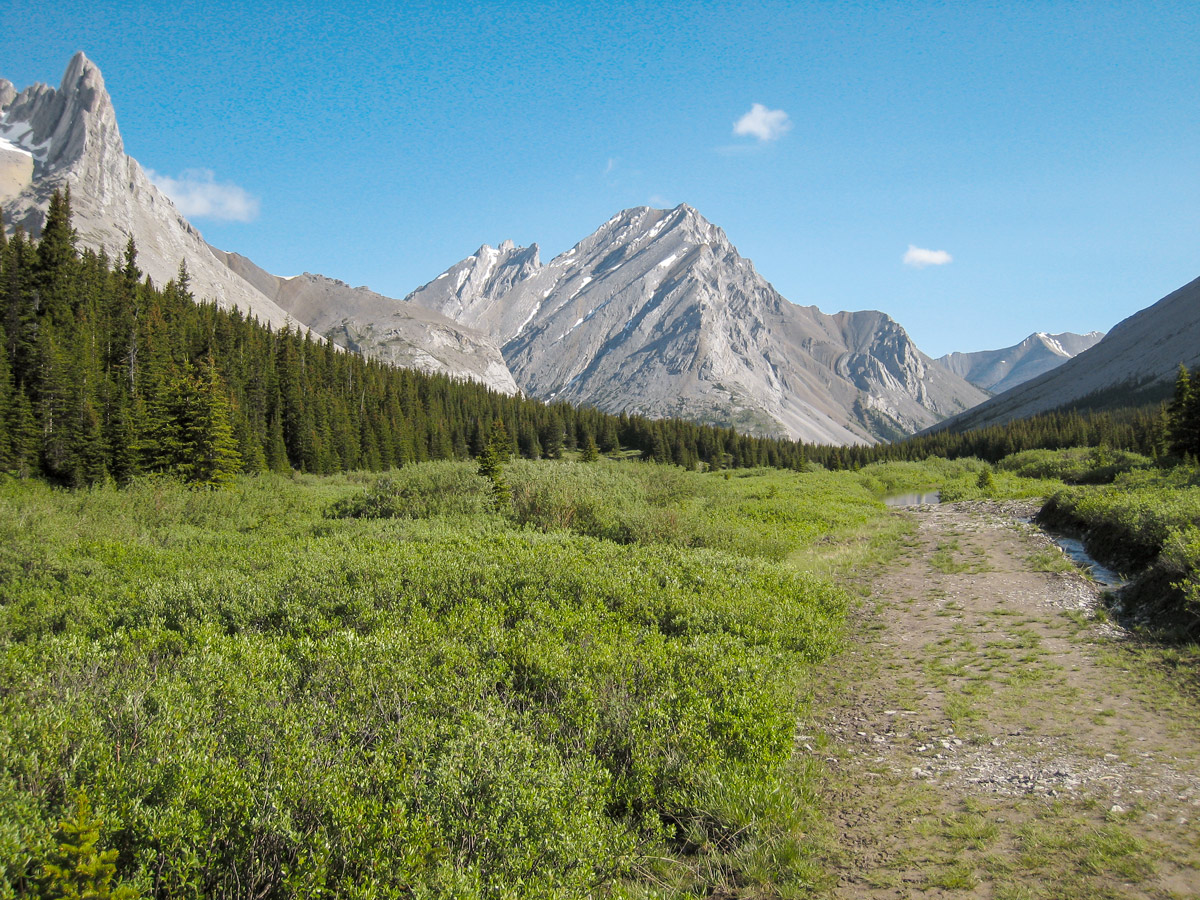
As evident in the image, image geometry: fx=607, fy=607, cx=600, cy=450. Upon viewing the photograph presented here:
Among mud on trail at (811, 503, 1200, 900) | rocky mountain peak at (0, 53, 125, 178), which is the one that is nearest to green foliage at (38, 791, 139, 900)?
mud on trail at (811, 503, 1200, 900)

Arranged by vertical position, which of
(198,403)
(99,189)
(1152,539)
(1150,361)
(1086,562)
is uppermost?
(99,189)

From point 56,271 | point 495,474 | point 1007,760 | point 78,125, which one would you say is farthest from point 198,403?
point 78,125

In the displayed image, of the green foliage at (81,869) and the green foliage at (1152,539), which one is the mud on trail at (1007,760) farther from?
the green foliage at (81,869)

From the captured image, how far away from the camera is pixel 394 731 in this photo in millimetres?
7477

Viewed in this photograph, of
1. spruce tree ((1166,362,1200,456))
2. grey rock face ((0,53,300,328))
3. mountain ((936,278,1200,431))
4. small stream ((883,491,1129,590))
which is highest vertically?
grey rock face ((0,53,300,328))

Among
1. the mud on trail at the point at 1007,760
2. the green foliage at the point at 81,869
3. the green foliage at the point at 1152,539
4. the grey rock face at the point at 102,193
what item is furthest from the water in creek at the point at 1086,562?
the grey rock face at the point at 102,193

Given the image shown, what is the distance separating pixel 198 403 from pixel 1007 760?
5425 cm

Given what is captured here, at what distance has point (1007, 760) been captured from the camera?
8281 millimetres

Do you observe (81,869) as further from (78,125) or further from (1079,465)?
(78,125)

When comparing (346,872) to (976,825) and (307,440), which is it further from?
(307,440)

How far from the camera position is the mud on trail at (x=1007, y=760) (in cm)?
608

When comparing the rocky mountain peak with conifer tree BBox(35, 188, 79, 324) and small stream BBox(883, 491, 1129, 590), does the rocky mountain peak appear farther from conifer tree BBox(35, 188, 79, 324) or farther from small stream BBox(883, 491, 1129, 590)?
small stream BBox(883, 491, 1129, 590)

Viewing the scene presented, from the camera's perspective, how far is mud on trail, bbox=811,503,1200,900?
6.08 metres

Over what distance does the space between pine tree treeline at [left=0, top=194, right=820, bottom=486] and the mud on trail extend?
48.6 metres
